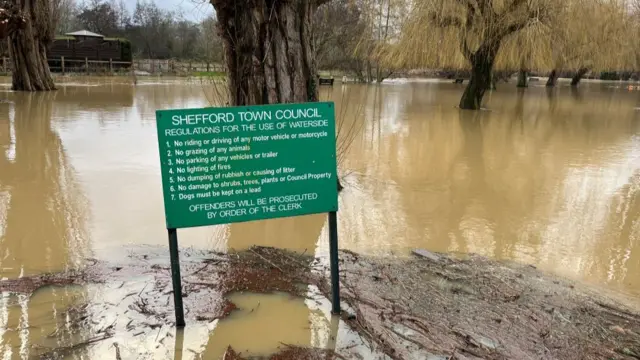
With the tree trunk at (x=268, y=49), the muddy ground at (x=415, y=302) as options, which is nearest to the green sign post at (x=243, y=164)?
the muddy ground at (x=415, y=302)

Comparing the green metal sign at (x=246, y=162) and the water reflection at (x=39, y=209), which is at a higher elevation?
the green metal sign at (x=246, y=162)

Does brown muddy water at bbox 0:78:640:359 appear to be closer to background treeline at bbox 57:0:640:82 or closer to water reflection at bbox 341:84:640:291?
water reflection at bbox 341:84:640:291

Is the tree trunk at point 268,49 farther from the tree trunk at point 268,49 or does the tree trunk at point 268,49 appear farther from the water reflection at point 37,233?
the water reflection at point 37,233

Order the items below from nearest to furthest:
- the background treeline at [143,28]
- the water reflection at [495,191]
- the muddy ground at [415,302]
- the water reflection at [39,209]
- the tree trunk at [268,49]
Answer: the muddy ground at [415,302] → the water reflection at [39,209] → the water reflection at [495,191] → the tree trunk at [268,49] → the background treeline at [143,28]

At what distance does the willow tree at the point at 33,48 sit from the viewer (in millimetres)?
21000

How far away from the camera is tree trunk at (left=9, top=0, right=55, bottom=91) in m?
21.1

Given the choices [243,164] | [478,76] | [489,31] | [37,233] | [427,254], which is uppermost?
[489,31]

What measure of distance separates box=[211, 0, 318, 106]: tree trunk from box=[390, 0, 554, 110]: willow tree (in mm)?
11501

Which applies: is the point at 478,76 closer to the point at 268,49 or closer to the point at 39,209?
the point at 268,49

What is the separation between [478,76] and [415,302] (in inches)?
636

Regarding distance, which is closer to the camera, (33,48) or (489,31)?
(489,31)

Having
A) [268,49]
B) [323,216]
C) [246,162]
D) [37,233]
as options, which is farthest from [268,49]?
[37,233]

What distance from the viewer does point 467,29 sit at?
15852mm

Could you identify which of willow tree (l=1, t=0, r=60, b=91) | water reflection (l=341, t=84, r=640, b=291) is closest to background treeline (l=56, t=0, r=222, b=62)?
willow tree (l=1, t=0, r=60, b=91)
